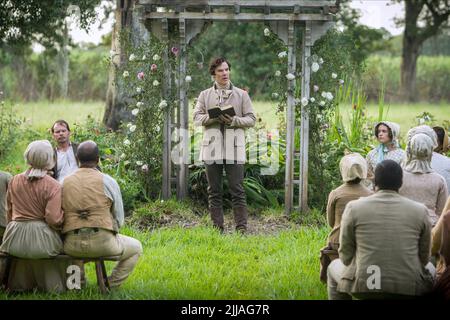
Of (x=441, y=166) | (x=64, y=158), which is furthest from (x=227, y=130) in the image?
(x=441, y=166)

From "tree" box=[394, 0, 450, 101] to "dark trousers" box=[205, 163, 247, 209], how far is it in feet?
→ 70.6

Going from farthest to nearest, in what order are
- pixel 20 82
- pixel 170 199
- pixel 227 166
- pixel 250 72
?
pixel 250 72
pixel 20 82
pixel 170 199
pixel 227 166

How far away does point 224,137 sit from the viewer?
8453 millimetres

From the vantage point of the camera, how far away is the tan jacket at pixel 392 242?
501 cm

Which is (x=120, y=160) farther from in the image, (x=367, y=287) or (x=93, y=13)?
(x=367, y=287)

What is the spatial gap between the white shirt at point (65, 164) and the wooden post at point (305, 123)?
307 centimetres

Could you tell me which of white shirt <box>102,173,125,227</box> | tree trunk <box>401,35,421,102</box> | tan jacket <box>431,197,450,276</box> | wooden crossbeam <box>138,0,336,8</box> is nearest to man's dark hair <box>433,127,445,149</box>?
wooden crossbeam <box>138,0,336,8</box>

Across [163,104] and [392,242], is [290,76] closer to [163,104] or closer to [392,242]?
[163,104]

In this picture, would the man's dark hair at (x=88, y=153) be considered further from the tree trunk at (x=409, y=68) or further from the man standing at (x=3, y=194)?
the tree trunk at (x=409, y=68)

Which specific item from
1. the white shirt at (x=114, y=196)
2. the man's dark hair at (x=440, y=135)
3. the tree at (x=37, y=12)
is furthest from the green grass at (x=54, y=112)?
the white shirt at (x=114, y=196)

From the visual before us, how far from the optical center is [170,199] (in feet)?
31.2

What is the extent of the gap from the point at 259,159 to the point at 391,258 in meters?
5.10

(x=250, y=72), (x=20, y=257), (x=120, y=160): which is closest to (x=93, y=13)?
(x=120, y=160)

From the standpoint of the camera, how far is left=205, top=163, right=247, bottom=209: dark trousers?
847cm
